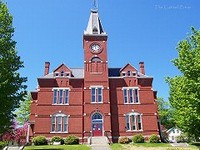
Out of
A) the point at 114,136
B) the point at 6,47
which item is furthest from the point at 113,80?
the point at 6,47

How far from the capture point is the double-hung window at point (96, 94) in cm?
4003

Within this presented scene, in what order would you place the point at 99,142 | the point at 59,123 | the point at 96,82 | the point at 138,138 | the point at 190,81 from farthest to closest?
1. the point at 96,82
2. the point at 59,123
3. the point at 138,138
4. the point at 99,142
5. the point at 190,81

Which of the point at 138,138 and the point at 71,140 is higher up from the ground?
the point at 138,138

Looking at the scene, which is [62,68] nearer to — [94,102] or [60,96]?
[60,96]

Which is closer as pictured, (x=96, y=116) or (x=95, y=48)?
(x=96, y=116)

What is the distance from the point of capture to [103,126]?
38656mm

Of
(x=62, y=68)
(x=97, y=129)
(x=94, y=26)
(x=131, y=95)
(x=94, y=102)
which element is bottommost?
(x=97, y=129)

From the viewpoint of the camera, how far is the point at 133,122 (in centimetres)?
3978

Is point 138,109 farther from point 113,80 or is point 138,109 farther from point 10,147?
point 10,147

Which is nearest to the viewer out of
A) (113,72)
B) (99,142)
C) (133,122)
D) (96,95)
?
(99,142)

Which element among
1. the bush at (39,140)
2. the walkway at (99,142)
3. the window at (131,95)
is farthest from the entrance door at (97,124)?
the bush at (39,140)

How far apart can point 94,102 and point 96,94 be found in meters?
1.36

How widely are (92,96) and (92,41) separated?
32.5ft

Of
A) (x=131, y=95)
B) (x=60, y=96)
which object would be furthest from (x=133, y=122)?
(x=60, y=96)
